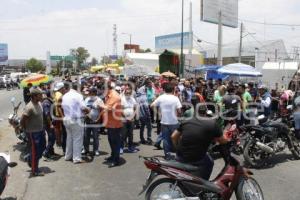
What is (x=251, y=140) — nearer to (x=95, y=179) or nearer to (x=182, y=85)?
(x=95, y=179)

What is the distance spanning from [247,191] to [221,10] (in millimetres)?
45767

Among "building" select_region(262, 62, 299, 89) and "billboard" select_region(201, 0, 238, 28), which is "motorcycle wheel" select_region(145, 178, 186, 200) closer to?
"building" select_region(262, 62, 299, 89)

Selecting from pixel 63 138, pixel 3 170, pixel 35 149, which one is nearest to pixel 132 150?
pixel 63 138

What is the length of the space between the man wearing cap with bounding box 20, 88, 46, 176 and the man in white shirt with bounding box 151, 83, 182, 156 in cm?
259

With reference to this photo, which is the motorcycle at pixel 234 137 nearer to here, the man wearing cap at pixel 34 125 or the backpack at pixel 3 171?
the man wearing cap at pixel 34 125

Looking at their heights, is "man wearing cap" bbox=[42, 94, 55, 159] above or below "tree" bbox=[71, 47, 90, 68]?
below

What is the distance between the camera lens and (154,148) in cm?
1142

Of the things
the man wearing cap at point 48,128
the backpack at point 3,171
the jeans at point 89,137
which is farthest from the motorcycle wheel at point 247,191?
the man wearing cap at point 48,128

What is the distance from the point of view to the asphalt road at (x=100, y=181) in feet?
23.5

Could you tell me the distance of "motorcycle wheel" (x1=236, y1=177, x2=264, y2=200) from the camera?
601cm

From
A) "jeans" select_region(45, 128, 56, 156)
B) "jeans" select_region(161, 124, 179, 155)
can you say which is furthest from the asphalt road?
"jeans" select_region(161, 124, 179, 155)

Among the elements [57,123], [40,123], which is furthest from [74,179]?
[57,123]

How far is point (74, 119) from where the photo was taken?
9570 mm

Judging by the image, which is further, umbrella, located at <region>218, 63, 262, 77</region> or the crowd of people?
umbrella, located at <region>218, 63, 262, 77</region>
